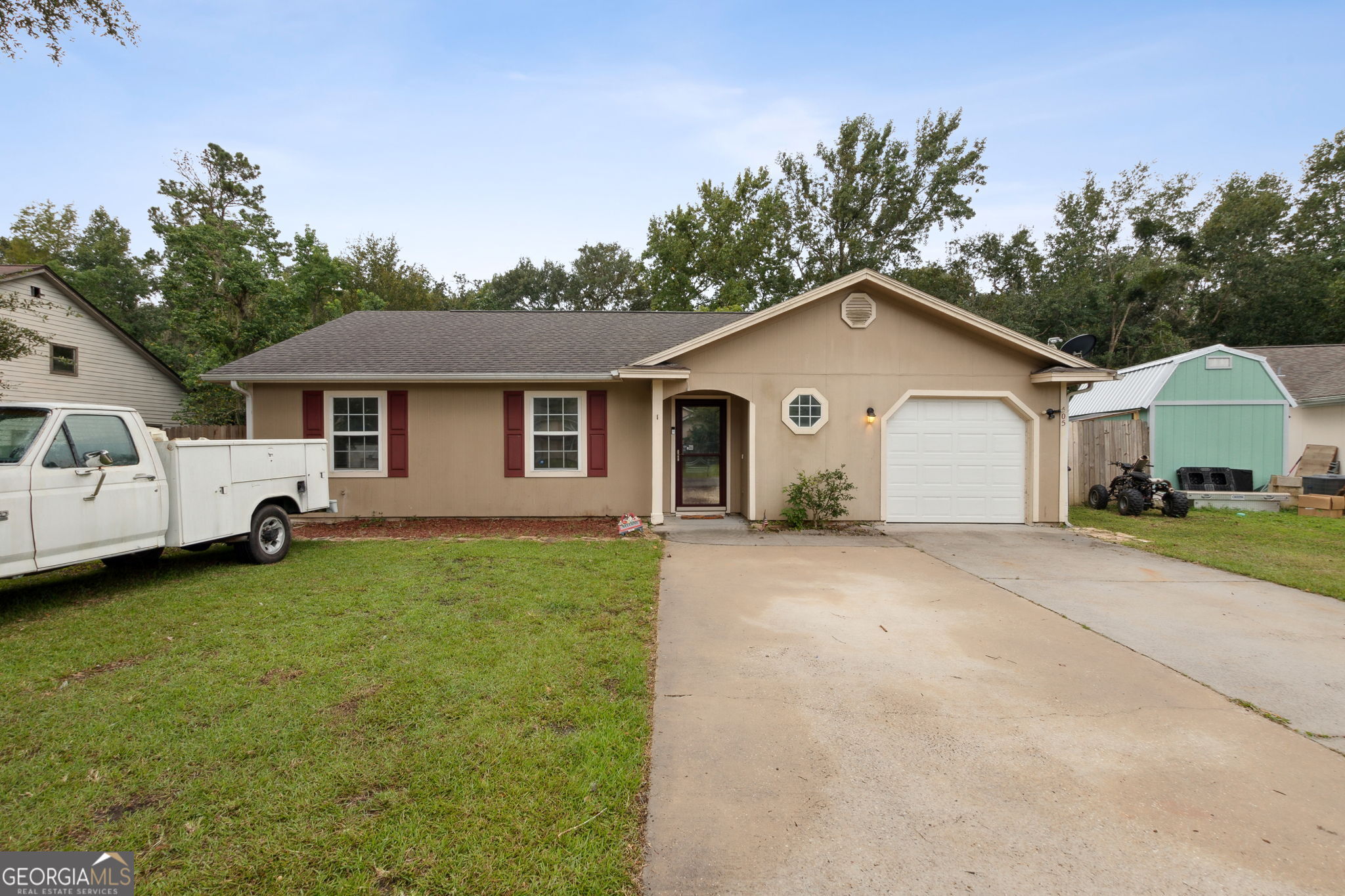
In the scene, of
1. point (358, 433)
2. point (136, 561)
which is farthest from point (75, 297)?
point (136, 561)

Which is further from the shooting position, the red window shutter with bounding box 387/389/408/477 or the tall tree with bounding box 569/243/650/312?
the tall tree with bounding box 569/243/650/312

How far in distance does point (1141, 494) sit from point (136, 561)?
16.1m

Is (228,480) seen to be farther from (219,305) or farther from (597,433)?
(219,305)

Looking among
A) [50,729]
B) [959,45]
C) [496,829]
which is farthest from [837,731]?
[959,45]

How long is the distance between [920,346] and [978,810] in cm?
850

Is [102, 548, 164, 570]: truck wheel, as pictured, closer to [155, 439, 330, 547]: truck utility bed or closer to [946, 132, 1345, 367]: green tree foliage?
[155, 439, 330, 547]: truck utility bed

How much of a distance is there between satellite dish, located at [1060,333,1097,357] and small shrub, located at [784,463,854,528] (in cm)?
518

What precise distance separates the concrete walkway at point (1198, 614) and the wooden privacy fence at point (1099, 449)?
17.7 ft

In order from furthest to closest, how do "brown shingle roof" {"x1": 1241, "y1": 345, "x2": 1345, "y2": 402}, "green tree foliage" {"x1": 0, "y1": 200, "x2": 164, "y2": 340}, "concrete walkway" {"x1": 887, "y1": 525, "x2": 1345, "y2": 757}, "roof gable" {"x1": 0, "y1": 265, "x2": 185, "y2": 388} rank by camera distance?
"green tree foliage" {"x1": 0, "y1": 200, "x2": 164, "y2": 340}, "roof gable" {"x1": 0, "y1": 265, "x2": 185, "y2": 388}, "brown shingle roof" {"x1": 1241, "y1": 345, "x2": 1345, "y2": 402}, "concrete walkway" {"x1": 887, "y1": 525, "x2": 1345, "y2": 757}

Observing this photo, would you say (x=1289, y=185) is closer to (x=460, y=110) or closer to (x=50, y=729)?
(x=460, y=110)

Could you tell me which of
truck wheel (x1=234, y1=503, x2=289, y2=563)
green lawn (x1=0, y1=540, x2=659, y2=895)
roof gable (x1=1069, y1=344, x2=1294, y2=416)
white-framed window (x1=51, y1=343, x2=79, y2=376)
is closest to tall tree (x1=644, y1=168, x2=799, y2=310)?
roof gable (x1=1069, y1=344, x2=1294, y2=416)

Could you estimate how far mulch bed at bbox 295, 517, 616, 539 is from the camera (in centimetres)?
883

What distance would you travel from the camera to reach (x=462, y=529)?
9.42m

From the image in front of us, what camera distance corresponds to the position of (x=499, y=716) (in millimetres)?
3078
